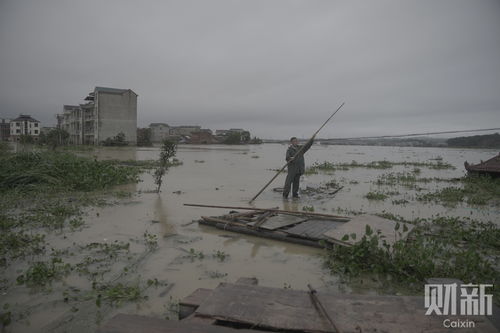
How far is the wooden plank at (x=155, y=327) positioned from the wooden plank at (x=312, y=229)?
3314 mm

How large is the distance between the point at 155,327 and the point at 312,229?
163 inches

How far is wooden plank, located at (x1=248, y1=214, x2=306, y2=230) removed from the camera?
582 cm

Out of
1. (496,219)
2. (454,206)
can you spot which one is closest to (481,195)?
(454,206)

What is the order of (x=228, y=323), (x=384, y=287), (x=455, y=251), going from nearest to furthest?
(x=228, y=323) → (x=384, y=287) → (x=455, y=251)

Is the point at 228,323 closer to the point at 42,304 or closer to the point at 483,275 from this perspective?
the point at 42,304

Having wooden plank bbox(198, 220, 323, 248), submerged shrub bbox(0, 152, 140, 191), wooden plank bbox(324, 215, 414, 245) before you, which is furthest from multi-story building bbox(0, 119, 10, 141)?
wooden plank bbox(324, 215, 414, 245)

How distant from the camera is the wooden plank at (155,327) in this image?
1.99 m

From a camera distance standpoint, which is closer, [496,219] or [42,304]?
[42,304]

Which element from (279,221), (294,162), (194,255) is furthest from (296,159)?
(194,255)

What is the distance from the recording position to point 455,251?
4.86 metres

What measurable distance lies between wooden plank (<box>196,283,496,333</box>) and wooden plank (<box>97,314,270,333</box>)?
0.20 metres

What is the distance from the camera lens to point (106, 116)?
51094mm

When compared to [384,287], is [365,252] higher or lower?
higher

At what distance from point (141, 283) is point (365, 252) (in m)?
3.21
